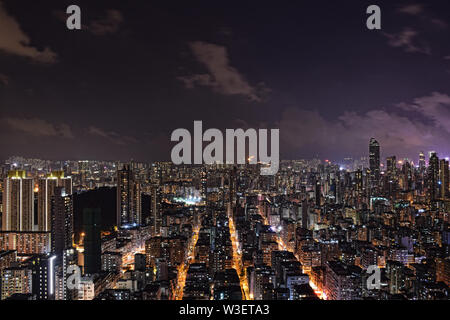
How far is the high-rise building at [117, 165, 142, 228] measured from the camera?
9273 mm

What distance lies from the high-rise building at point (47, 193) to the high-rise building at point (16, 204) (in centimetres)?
17

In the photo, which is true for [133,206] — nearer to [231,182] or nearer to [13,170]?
[231,182]

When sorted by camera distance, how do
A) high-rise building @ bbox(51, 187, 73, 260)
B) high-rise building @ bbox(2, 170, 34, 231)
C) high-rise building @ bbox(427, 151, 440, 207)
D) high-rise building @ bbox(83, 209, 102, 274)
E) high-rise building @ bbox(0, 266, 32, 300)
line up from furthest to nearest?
high-rise building @ bbox(427, 151, 440, 207)
high-rise building @ bbox(2, 170, 34, 231)
high-rise building @ bbox(51, 187, 73, 260)
high-rise building @ bbox(83, 209, 102, 274)
high-rise building @ bbox(0, 266, 32, 300)

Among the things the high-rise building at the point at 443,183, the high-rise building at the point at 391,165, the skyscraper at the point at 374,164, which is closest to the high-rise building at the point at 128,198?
the skyscraper at the point at 374,164

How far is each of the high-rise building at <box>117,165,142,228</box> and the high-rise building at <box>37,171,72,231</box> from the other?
7.38 feet

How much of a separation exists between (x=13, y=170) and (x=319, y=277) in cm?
536

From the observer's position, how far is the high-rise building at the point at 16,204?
6.50 meters

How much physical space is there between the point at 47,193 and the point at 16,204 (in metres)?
0.54

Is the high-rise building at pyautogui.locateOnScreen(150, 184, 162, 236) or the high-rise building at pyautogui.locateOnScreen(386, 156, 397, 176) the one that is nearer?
the high-rise building at pyautogui.locateOnScreen(150, 184, 162, 236)

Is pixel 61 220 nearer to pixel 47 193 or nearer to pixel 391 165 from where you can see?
pixel 47 193

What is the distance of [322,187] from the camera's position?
9.95 metres

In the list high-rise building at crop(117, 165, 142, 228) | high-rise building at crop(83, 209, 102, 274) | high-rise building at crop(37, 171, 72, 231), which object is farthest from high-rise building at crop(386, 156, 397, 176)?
high-rise building at crop(37, 171, 72, 231)

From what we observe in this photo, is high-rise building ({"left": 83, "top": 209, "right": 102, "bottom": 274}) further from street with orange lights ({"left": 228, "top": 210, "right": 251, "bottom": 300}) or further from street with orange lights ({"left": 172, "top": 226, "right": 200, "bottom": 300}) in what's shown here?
street with orange lights ({"left": 228, "top": 210, "right": 251, "bottom": 300})
